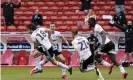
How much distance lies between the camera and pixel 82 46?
14203 mm

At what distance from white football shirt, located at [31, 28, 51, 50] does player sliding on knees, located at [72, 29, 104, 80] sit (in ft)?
6.84

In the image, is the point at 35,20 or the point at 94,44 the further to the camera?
the point at 35,20

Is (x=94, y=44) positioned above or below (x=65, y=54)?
above

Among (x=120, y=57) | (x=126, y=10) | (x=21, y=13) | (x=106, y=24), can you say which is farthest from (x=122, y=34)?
(x=21, y=13)

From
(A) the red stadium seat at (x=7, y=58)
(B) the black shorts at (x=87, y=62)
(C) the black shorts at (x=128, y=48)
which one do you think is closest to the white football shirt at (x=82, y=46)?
(B) the black shorts at (x=87, y=62)

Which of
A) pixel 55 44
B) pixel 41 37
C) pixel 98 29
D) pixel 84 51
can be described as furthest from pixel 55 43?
pixel 84 51

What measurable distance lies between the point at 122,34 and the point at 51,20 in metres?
5.20

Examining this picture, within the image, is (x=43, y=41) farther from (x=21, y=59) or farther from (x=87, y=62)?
(x=21, y=59)

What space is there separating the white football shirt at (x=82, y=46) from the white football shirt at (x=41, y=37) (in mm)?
2199

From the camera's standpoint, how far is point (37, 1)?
1179 inches

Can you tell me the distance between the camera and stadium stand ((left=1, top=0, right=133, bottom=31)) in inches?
1091

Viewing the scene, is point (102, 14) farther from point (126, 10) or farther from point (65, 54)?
point (65, 54)

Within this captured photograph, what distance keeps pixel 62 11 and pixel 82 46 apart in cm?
1473

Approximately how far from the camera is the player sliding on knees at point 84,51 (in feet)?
46.5
